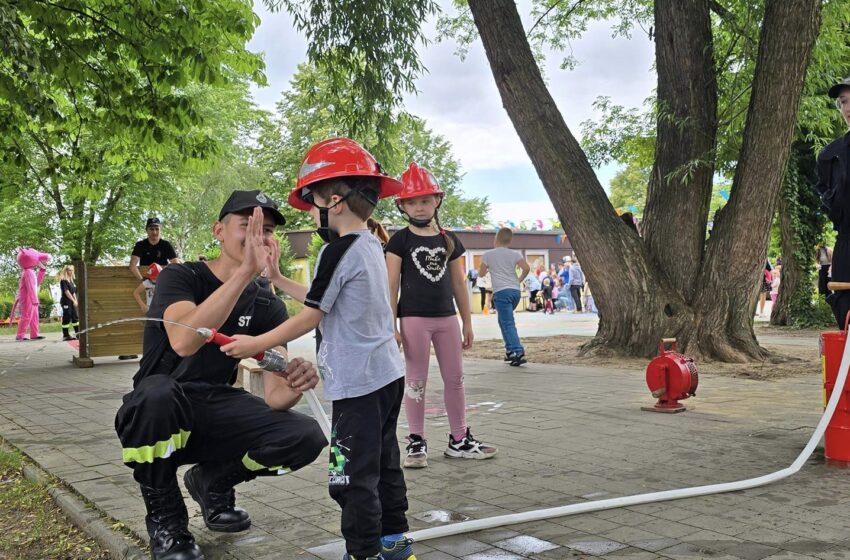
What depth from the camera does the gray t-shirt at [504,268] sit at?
11.9 metres

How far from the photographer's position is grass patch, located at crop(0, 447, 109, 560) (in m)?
4.06

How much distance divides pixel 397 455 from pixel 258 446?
763 millimetres

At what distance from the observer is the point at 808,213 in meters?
18.8

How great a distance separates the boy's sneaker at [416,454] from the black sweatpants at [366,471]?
6.31 feet

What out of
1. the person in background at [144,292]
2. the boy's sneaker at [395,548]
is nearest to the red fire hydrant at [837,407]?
the boy's sneaker at [395,548]

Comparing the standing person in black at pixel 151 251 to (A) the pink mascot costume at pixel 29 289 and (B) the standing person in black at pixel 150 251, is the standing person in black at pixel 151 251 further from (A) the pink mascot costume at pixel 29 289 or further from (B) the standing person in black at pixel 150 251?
(A) the pink mascot costume at pixel 29 289

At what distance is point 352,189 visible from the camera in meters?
3.42

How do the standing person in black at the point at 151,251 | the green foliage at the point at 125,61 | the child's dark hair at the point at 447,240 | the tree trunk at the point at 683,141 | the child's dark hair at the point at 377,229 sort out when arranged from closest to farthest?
the child's dark hair at the point at 377,229, the child's dark hair at the point at 447,240, the green foliage at the point at 125,61, the tree trunk at the point at 683,141, the standing person in black at the point at 151,251

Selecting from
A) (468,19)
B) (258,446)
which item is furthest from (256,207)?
(468,19)

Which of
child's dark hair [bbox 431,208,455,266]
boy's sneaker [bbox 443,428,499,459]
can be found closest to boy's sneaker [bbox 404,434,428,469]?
boy's sneaker [bbox 443,428,499,459]

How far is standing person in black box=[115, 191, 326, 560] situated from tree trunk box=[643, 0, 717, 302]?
857cm

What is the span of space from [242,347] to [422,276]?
8.19ft

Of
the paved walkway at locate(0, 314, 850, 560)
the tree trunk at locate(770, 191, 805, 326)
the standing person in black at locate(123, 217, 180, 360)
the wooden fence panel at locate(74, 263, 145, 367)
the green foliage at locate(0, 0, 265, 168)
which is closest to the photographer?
the paved walkway at locate(0, 314, 850, 560)

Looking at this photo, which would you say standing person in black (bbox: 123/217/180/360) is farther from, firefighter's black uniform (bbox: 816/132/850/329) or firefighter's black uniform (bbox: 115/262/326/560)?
firefighter's black uniform (bbox: 816/132/850/329)
